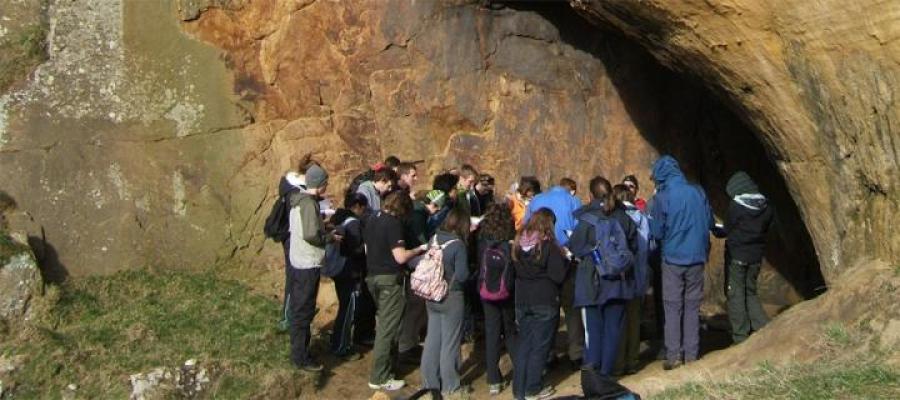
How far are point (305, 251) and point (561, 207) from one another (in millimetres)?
2092

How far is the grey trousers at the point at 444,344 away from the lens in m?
7.88

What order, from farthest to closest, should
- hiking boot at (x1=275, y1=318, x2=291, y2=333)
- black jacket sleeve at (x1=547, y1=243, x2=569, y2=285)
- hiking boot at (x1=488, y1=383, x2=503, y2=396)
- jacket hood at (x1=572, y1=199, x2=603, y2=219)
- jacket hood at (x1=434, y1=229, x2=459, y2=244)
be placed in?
hiking boot at (x1=275, y1=318, x2=291, y2=333) → hiking boot at (x1=488, y1=383, x2=503, y2=396) → jacket hood at (x1=572, y1=199, x2=603, y2=219) → jacket hood at (x1=434, y1=229, x2=459, y2=244) → black jacket sleeve at (x1=547, y1=243, x2=569, y2=285)

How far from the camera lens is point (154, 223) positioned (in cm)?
1014

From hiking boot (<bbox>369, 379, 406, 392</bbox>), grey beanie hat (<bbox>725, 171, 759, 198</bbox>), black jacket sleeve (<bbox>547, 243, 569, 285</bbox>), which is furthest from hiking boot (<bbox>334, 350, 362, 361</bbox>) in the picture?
grey beanie hat (<bbox>725, 171, 759, 198</bbox>)

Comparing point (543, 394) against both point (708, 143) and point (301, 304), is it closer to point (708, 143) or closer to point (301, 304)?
point (301, 304)

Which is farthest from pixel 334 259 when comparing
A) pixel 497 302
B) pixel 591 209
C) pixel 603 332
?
pixel 603 332

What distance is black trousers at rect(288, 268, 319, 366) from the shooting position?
8.18 metres

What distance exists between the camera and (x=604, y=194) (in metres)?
8.13

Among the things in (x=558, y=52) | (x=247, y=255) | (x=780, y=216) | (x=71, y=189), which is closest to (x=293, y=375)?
(x=247, y=255)

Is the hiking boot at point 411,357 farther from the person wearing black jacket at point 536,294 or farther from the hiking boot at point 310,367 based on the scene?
the person wearing black jacket at point 536,294

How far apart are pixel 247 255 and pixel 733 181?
4648 mm

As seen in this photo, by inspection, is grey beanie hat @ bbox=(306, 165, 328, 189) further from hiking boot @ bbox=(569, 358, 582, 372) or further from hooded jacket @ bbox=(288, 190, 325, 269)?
hiking boot @ bbox=(569, 358, 582, 372)

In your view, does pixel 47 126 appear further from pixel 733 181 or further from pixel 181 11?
pixel 733 181

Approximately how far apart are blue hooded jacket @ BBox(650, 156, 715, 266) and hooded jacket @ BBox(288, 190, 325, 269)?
8.78ft
